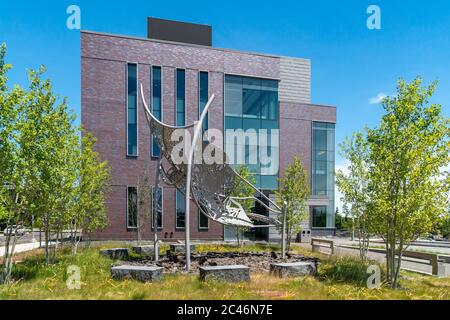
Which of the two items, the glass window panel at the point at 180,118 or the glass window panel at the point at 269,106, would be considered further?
the glass window panel at the point at 269,106

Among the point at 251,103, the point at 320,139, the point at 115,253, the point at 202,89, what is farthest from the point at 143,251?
the point at 320,139

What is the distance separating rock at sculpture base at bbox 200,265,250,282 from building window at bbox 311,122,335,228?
26438 mm

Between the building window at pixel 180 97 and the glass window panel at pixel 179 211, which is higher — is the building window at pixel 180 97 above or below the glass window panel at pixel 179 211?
above

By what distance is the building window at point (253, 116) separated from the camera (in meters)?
29.7

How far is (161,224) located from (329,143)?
810 inches

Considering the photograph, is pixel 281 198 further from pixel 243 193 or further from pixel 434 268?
pixel 434 268

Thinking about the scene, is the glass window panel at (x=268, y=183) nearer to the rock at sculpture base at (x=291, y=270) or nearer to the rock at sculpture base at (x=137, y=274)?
the rock at sculpture base at (x=291, y=270)

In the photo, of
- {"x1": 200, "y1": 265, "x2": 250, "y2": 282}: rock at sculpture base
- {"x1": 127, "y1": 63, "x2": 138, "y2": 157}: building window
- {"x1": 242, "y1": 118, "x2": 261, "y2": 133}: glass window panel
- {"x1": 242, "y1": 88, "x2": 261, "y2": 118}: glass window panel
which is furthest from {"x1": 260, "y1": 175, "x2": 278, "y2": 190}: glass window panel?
{"x1": 200, "y1": 265, "x2": 250, "y2": 282}: rock at sculpture base

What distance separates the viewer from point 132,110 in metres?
27.4

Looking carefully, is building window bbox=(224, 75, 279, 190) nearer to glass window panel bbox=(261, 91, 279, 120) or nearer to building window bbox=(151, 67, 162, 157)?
glass window panel bbox=(261, 91, 279, 120)

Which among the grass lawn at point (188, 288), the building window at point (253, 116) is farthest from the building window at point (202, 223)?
the grass lawn at point (188, 288)

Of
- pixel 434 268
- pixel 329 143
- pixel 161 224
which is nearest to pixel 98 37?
pixel 161 224

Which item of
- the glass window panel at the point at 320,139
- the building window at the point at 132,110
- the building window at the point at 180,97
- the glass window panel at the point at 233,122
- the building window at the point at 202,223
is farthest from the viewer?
the glass window panel at the point at 320,139

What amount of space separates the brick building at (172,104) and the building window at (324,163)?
555mm
